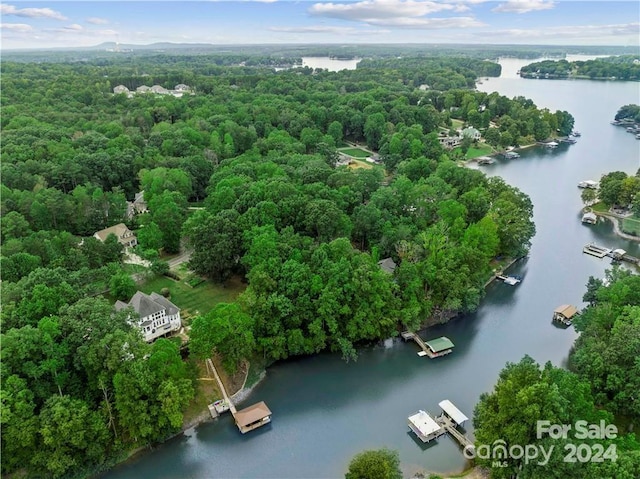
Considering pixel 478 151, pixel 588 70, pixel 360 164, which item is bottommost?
pixel 360 164

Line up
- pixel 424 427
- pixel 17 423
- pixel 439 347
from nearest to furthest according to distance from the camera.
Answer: pixel 17 423 < pixel 424 427 < pixel 439 347

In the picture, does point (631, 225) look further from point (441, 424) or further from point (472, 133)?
point (441, 424)

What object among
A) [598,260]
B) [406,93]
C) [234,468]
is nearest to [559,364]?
[598,260]

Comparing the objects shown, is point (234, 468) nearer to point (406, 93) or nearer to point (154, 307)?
point (154, 307)

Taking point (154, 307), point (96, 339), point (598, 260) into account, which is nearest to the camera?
point (96, 339)

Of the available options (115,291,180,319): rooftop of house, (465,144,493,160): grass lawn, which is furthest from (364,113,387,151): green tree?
(115,291,180,319): rooftop of house

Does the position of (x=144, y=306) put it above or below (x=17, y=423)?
above

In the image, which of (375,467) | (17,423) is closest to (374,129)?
(375,467)

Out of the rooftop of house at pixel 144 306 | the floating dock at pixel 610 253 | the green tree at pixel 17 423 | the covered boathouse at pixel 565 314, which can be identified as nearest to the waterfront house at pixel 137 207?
the rooftop of house at pixel 144 306
